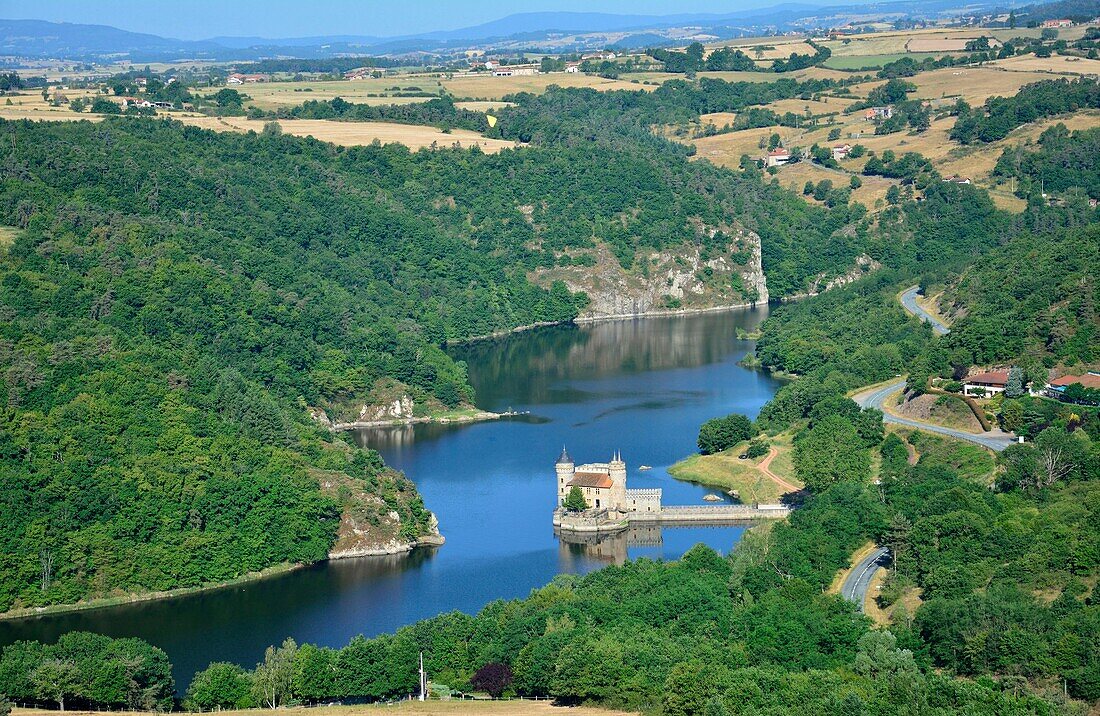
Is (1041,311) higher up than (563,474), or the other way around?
(1041,311)

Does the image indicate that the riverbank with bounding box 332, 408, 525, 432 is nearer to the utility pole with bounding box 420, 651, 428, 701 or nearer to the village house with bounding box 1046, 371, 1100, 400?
the village house with bounding box 1046, 371, 1100, 400

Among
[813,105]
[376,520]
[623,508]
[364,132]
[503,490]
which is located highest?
[364,132]

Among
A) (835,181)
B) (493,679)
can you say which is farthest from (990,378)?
(835,181)

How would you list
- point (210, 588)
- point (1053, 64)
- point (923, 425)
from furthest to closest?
1. point (1053, 64)
2. point (923, 425)
3. point (210, 588)

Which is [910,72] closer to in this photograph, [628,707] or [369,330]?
[369,330]

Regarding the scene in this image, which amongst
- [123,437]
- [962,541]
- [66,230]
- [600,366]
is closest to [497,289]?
[600,366]

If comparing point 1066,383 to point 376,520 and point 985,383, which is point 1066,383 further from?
point 376,520

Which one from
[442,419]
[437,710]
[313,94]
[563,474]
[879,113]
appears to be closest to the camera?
[437,710]
